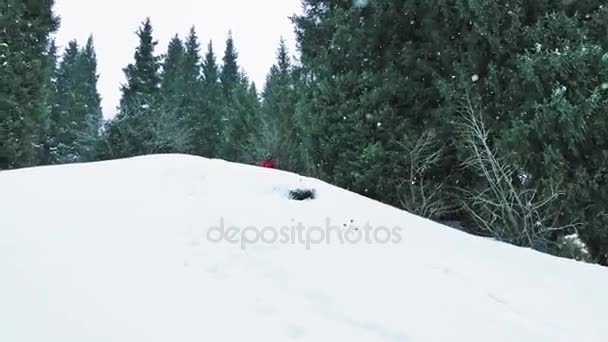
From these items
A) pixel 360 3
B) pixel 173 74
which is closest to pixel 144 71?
pixel 173 74

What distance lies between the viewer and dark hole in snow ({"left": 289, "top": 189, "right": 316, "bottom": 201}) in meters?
4.83

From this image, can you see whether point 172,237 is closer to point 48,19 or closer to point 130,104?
point 48,19

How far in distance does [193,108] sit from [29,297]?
84.9 ft

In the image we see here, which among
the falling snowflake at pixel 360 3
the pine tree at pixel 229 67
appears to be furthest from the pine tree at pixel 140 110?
the falling snowflake at pixel 360 3

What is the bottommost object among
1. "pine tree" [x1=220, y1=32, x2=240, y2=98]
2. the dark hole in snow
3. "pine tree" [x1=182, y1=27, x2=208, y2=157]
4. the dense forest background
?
the dark hole in snow

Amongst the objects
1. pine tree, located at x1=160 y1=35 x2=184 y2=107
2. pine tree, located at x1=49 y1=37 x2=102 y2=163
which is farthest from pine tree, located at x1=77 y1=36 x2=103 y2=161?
pine tree, located at x1=160 y1=35 x2=184 y2=107

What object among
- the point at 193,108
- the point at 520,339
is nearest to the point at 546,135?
the point at 520,339

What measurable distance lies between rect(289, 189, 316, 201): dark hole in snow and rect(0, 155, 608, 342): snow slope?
0.32 feet

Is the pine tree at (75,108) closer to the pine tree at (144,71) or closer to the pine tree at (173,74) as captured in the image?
the pine tree at (144,71)

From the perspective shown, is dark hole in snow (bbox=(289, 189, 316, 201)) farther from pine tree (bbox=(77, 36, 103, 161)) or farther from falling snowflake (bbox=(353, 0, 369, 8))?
pine tree (bbox=(77, 36, 103, 161))

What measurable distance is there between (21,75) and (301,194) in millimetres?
13380

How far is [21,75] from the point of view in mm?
14250

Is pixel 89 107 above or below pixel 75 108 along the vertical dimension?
above

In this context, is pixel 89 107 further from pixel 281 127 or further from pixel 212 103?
pixel 281 127
